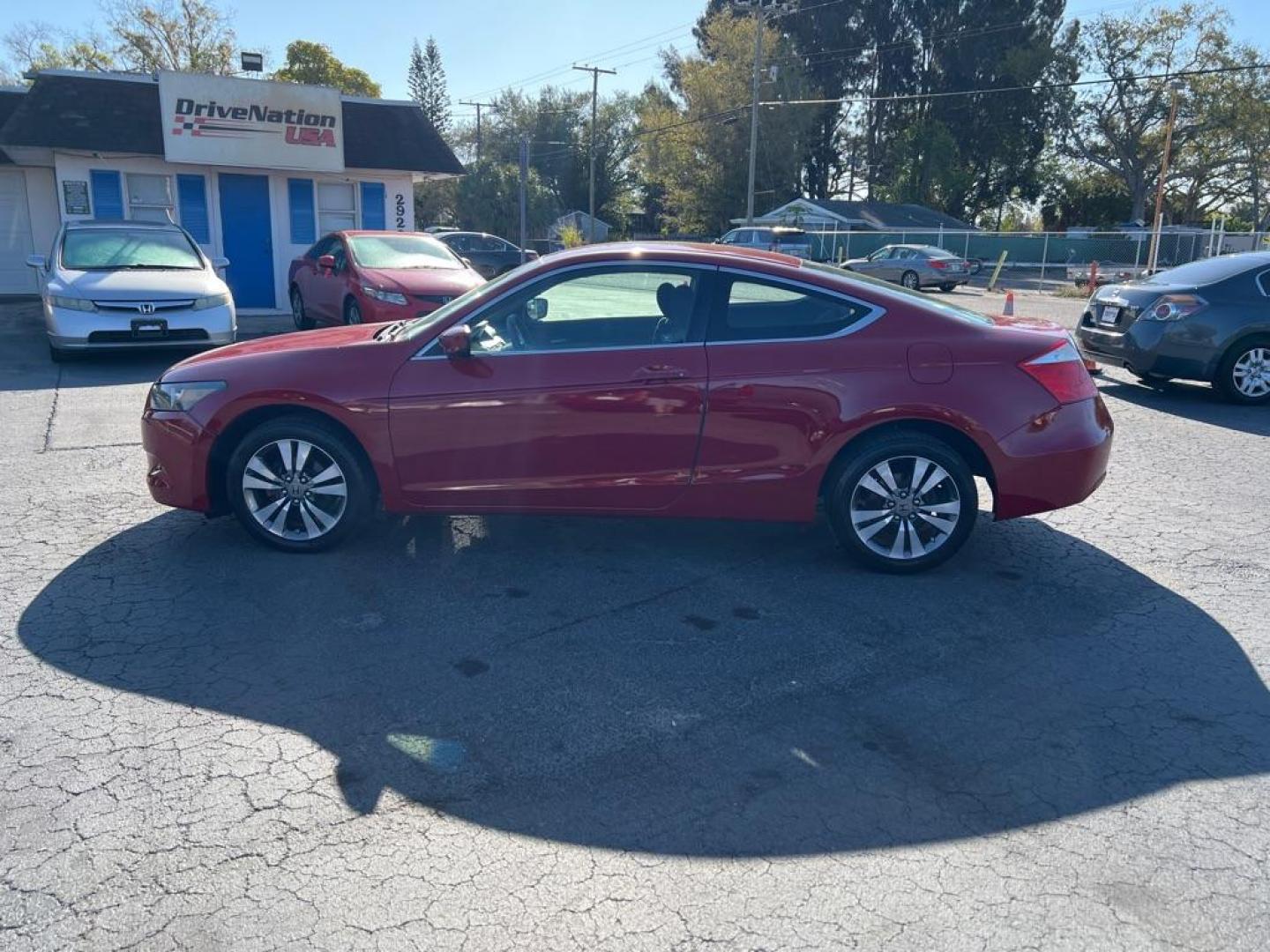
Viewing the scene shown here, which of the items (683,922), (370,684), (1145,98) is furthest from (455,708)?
(1145,98)

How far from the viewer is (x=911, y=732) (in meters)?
3.66

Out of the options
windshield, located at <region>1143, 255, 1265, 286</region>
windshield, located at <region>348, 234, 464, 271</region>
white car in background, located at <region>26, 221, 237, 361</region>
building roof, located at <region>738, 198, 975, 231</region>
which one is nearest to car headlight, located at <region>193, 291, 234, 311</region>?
white car in background, located at <region>26, 221, 237, 361</region>

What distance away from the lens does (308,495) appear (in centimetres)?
528

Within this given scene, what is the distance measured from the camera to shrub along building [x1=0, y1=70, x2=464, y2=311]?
16.8 m

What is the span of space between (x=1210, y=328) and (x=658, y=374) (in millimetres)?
7352

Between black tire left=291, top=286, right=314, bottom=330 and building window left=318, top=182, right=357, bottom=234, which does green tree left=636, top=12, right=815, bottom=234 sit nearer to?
building window left=318, top=182, right=357, bottom=234

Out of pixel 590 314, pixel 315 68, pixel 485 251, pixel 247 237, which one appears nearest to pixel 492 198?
pixel 315 68

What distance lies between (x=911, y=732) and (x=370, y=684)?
207 cm

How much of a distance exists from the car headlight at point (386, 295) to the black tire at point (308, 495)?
7188mm

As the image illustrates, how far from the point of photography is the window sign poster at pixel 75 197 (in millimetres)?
17219

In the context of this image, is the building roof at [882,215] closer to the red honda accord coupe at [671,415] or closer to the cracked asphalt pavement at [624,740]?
the red honda accord coupe at [671,415]

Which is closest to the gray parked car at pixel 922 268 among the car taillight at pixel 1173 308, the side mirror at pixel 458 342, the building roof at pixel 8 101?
the car taillight at pixel 1173 308

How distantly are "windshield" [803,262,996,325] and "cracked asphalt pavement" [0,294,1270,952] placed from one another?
132cm

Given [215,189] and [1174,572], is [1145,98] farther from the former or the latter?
[1174,572]
